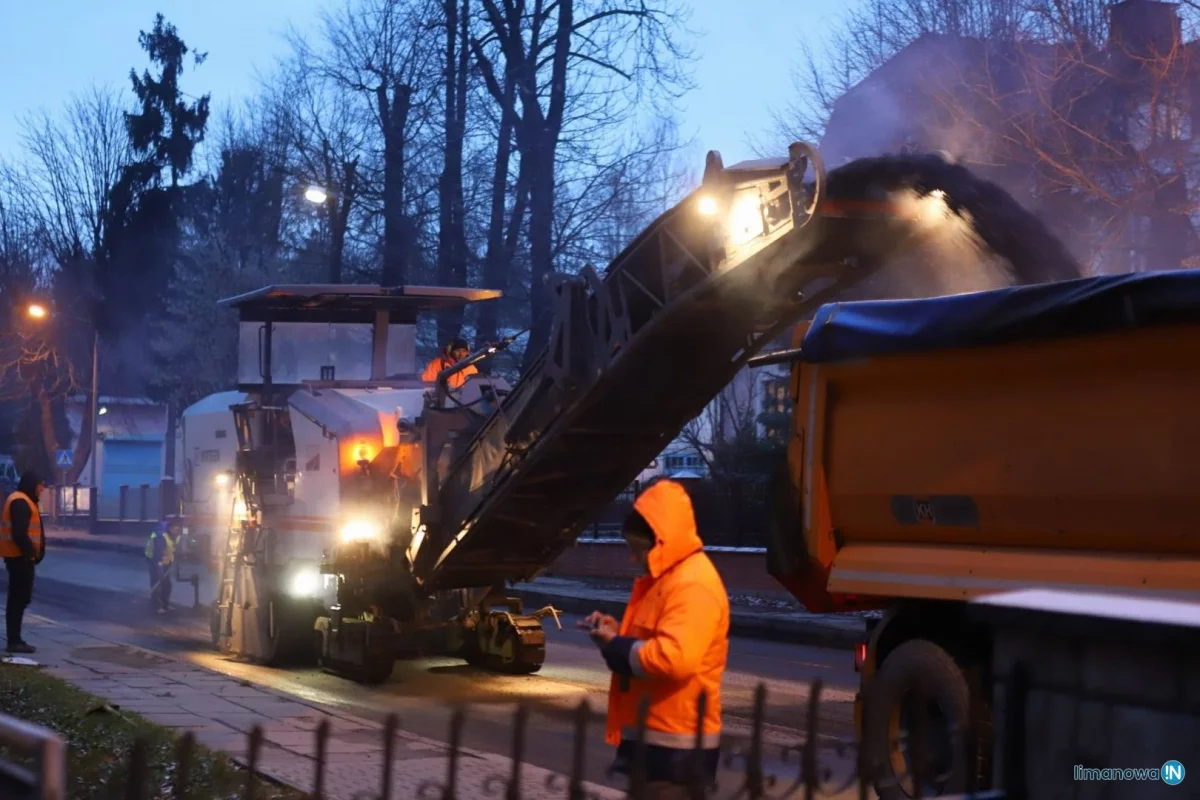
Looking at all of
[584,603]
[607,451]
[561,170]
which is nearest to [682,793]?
[607,451]

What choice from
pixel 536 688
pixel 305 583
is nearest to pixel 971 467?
pixel 536 688

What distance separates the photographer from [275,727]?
33.7ft

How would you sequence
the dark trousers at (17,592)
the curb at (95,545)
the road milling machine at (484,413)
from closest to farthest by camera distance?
the road milling machine at (484,413), the dark trousers at (17,592), the curb at (95,545)

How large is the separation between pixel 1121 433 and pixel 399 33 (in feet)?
91.2

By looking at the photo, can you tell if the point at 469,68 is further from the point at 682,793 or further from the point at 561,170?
the point at 682,793

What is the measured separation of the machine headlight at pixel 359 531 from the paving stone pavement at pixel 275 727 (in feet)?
5.30

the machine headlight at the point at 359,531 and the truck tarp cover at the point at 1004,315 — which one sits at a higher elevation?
the truck tarp cover at the point at 1004,315

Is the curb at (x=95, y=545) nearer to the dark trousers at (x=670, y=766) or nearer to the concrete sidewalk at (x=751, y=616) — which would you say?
the concrete sidewalk at (x=751, y=616)

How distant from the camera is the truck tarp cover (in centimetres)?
676

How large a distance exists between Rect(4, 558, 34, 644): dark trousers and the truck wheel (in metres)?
9.83

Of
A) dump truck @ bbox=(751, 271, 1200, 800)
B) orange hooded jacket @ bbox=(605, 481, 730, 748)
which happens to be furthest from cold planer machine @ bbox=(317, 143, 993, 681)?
orange hooded jacket @ bbox=(605, 481, 730, 748)

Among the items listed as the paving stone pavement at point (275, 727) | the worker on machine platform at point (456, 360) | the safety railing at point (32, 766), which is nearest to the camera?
the safety railing at point (32, 766)

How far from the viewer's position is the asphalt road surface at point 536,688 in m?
10.2

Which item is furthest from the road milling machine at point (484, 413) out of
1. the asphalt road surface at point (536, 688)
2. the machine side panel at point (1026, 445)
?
the machine side panel at point (1026, 445)
